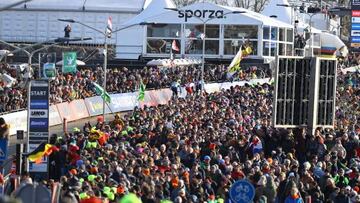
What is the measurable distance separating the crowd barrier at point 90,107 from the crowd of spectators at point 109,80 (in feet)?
0.97

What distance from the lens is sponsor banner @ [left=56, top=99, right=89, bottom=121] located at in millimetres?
48969

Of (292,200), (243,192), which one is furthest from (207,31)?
(243,192)

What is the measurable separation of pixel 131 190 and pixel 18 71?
123 ft

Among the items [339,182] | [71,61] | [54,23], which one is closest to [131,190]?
[339,182]

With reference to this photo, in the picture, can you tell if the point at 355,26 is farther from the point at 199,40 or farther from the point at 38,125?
the point at 38,125

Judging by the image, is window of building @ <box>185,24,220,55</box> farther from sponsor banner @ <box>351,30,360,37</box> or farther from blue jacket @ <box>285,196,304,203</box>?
blue jacket @ <box>285,196,304,203</box>

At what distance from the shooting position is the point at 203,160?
2583 centimetres

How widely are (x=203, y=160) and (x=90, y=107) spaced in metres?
26.2

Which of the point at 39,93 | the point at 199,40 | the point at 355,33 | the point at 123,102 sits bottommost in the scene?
the point at 123,102

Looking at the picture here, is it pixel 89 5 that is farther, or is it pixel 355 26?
pixel 89 5

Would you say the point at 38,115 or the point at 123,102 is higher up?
the point at 38,115

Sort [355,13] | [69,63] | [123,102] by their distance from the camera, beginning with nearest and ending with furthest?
[69,63], [123,102], [355,13]

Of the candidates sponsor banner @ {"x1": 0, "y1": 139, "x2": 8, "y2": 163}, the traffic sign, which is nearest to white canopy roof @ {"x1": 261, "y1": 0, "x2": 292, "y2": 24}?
sponsor banner @ {"x1": 0, "y1": 139, "x2": 8, "y2": 163}

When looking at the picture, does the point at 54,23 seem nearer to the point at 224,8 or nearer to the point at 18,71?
the point at 224,8
